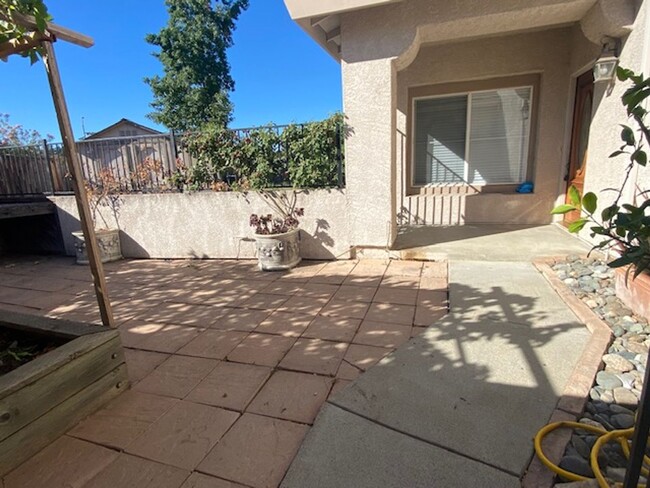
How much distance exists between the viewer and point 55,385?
1.77 m

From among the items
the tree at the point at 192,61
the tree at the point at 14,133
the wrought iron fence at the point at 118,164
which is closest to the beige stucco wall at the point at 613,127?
the wrought iron fence at the point at 118,164

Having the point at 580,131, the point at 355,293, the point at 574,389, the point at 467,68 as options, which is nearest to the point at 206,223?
the point at 355,293

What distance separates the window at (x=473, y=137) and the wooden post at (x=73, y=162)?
580 centimetres

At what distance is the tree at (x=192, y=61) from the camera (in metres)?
17.5

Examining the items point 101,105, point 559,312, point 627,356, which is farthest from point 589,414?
point 101,105

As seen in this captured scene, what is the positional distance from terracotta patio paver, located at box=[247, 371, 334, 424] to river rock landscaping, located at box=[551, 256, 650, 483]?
3.94ft

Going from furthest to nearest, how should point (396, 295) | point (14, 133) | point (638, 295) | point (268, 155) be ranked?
1. point (14, 133)
2. point (268, 155)
3. point (396, 295)
4. point (638, 295)

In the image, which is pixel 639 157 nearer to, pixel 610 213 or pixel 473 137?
pixel 610 213

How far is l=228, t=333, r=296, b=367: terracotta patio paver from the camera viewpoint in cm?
246

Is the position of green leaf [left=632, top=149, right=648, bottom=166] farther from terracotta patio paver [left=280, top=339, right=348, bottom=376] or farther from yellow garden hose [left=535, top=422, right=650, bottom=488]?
terracotta patio paver [left=280, top=339, right=348, bottom=376]

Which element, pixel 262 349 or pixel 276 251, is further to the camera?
pixel 276 251

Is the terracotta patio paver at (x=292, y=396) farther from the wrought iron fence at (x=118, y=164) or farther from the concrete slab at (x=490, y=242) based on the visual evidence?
the wrought iron fence at (x=118, y=164)

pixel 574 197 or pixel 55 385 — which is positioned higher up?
pixel 574 197

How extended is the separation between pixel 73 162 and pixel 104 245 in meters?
4.21
